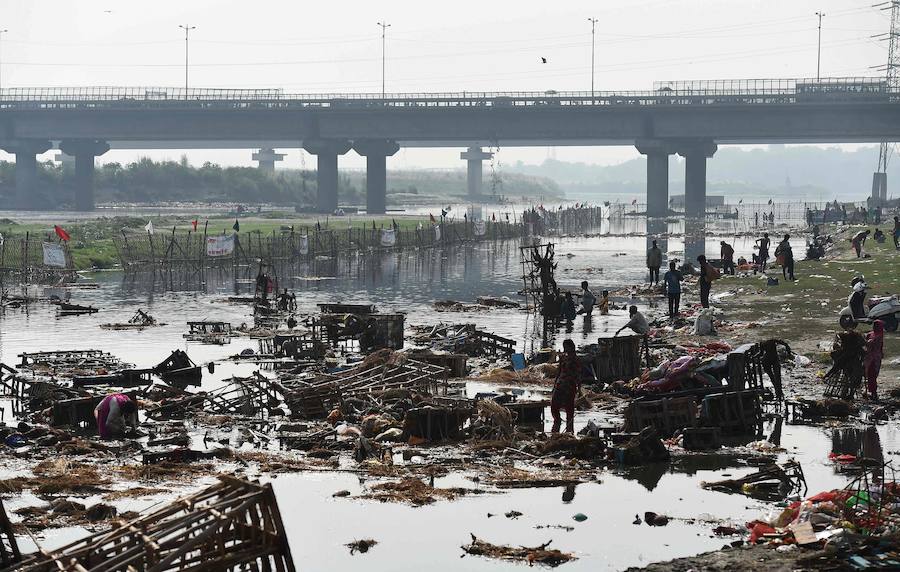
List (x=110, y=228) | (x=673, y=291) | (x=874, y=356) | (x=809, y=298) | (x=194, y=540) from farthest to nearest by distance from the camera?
(x=110, y=228), (x=809, y=298), (x=673, y=291), (x=874, y=356), (x=194, y=540)

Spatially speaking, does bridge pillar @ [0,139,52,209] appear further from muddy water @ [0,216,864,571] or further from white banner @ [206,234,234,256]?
muddy water @ [0,216,864,571]

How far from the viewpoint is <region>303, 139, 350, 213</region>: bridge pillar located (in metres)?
139

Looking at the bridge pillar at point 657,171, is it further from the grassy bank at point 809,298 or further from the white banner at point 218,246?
the white banner at point 218,246

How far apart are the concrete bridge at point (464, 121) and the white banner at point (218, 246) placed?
65.9 metres

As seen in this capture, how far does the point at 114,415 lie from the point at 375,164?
4691 inches

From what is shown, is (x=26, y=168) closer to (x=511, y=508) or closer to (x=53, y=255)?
(x=53, y=255)

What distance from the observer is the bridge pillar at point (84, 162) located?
477 ft

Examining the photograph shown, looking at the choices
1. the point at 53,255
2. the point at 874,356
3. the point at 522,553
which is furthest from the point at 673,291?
the point at 53,255

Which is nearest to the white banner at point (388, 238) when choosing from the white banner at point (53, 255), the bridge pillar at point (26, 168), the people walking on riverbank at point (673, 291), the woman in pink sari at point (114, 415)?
the white banner at point (53, 255)

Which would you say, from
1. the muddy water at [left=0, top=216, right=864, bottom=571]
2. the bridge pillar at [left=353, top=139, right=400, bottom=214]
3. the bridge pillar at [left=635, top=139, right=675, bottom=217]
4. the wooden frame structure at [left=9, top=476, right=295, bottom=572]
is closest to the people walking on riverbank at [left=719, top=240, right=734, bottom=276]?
the muddy water at [left=0, top=216, right=864, bottom=571]

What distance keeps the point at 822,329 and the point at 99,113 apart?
112m

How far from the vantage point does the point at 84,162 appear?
483 feet

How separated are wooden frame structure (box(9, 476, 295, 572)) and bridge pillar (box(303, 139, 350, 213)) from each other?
126476 mm

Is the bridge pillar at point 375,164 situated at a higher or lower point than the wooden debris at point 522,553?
higher
